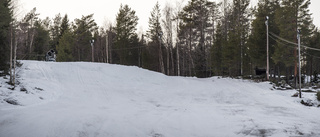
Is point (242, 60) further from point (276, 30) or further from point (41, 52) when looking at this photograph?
point (41, 52)

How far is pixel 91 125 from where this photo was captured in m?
5.66

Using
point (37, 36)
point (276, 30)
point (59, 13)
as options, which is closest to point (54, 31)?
point (59, 13)

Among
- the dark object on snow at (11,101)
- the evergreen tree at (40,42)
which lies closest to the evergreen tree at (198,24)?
the dark object on snow at (11,101)

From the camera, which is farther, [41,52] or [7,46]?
[41,52]

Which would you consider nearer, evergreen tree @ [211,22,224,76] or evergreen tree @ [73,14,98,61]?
evergreen tree @ [211,22,224,76]

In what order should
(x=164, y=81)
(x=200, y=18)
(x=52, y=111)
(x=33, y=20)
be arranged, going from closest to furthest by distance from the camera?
(x=52, y=111) → (x=164, y=81) → (x=200, y=18) → (x=33, y=20)

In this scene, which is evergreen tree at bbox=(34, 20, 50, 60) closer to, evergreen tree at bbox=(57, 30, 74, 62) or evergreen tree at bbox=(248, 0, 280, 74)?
evergreen tree at bbox=(57, 30, 74, 62)

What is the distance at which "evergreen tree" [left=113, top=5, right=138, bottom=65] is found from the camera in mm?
38616

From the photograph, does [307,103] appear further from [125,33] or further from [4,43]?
[125,33]

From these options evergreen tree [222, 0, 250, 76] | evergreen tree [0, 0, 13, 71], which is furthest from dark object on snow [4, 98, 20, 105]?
evergreen tree [222, 0, 250, 76]

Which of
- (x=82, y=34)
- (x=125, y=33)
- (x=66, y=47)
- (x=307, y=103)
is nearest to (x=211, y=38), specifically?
(x=125, y=33)

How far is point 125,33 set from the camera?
38.8 meters

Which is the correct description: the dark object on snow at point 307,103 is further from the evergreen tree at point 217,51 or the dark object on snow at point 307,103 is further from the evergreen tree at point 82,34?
the evergreen tree at point 82,34

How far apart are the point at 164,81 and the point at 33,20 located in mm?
35437
